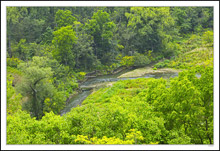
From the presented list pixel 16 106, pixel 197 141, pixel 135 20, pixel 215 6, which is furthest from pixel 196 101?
pixel 135 20

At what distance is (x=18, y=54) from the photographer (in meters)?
36.0

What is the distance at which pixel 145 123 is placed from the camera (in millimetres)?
10422

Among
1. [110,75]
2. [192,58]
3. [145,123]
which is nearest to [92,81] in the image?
[110,75]

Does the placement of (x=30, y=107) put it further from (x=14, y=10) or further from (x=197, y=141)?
(x=14, y=10)

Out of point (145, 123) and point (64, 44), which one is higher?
point (64, 44)

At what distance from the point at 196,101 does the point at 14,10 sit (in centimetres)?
3691

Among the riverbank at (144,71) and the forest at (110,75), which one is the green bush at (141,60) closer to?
the forest at (110,75)

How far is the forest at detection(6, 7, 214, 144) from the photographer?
33.1 ft

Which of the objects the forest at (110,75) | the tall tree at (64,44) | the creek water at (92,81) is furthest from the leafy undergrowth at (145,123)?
the tall tree at (64,44)

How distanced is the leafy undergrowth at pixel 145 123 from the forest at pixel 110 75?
4 centimetres

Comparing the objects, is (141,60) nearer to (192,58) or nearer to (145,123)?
(192,58)

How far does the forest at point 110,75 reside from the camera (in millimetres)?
10102

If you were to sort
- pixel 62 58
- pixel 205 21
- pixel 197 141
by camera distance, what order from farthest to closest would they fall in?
pixel 205 21
pixel 62 58
pixel 197 141

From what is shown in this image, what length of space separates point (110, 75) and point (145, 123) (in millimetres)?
26768
